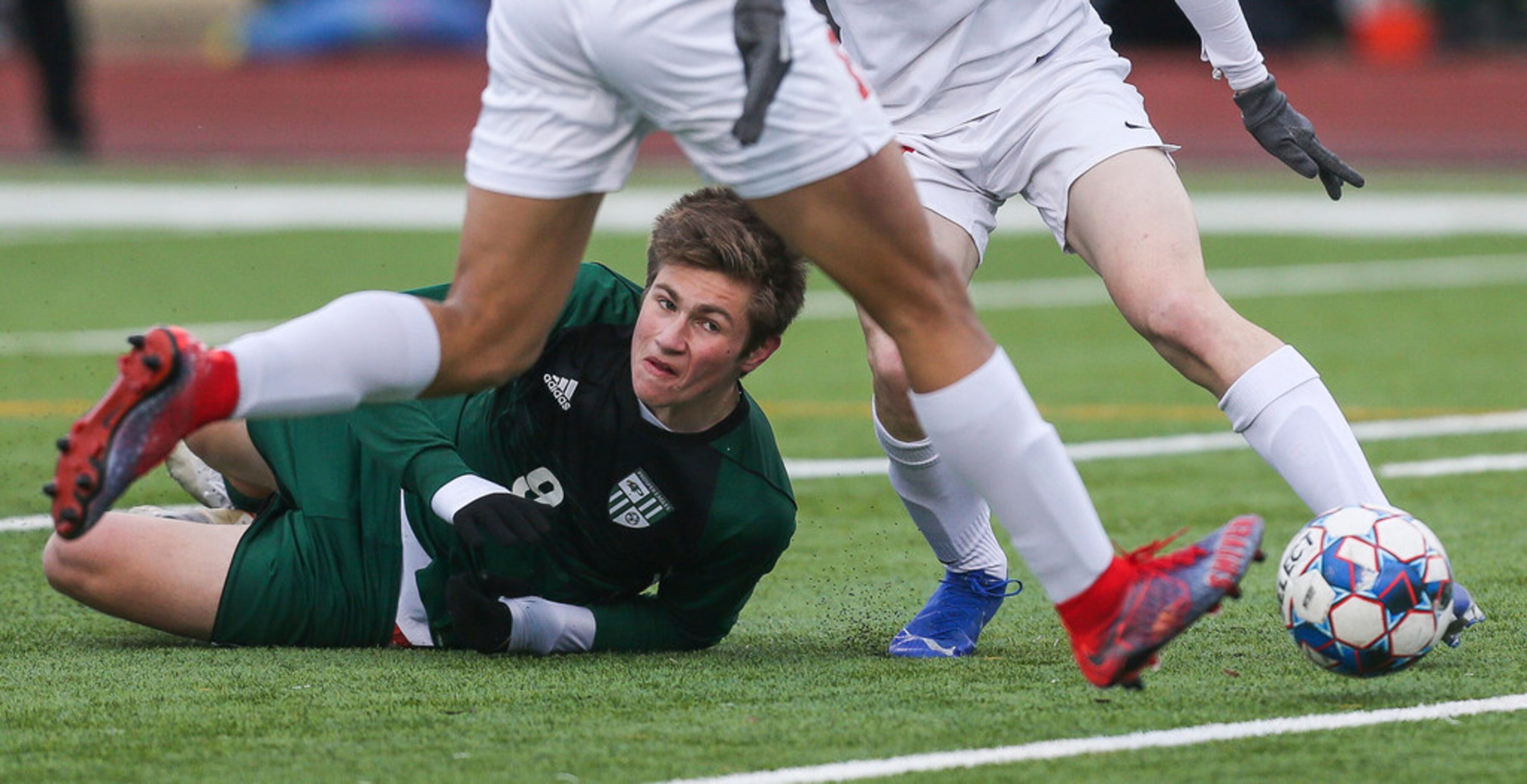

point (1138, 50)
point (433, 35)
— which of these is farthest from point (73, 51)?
point (1138, 50)

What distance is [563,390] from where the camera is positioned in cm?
474

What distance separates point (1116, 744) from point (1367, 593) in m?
0.62

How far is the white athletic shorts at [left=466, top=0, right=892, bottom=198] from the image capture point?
3572 millimetres

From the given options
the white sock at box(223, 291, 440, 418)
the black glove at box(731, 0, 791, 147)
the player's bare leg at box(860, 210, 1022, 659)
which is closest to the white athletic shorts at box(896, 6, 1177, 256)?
the player's bare leg at box(860, 210, 1022, 659)

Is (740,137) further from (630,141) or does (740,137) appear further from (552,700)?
(552,700)

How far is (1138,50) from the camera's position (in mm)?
25609

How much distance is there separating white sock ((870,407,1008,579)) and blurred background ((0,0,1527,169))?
16318mm

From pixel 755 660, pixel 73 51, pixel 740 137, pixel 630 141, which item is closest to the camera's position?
pixel 740 137

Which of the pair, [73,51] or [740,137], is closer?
[740,137]

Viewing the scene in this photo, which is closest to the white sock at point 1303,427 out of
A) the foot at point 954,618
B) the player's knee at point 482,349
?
the foot at point 954,618

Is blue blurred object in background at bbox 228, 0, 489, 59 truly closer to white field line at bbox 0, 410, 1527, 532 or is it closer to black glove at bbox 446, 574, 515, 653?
white field line at bbox 0, 410, 1527, 532

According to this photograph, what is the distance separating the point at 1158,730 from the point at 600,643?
1.29 m

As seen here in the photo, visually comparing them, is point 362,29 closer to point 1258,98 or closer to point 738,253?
point 1258,98

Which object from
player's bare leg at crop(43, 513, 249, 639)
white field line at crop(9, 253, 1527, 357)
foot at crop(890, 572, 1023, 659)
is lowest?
white field line at crop(9, 253, 1527, 357)
